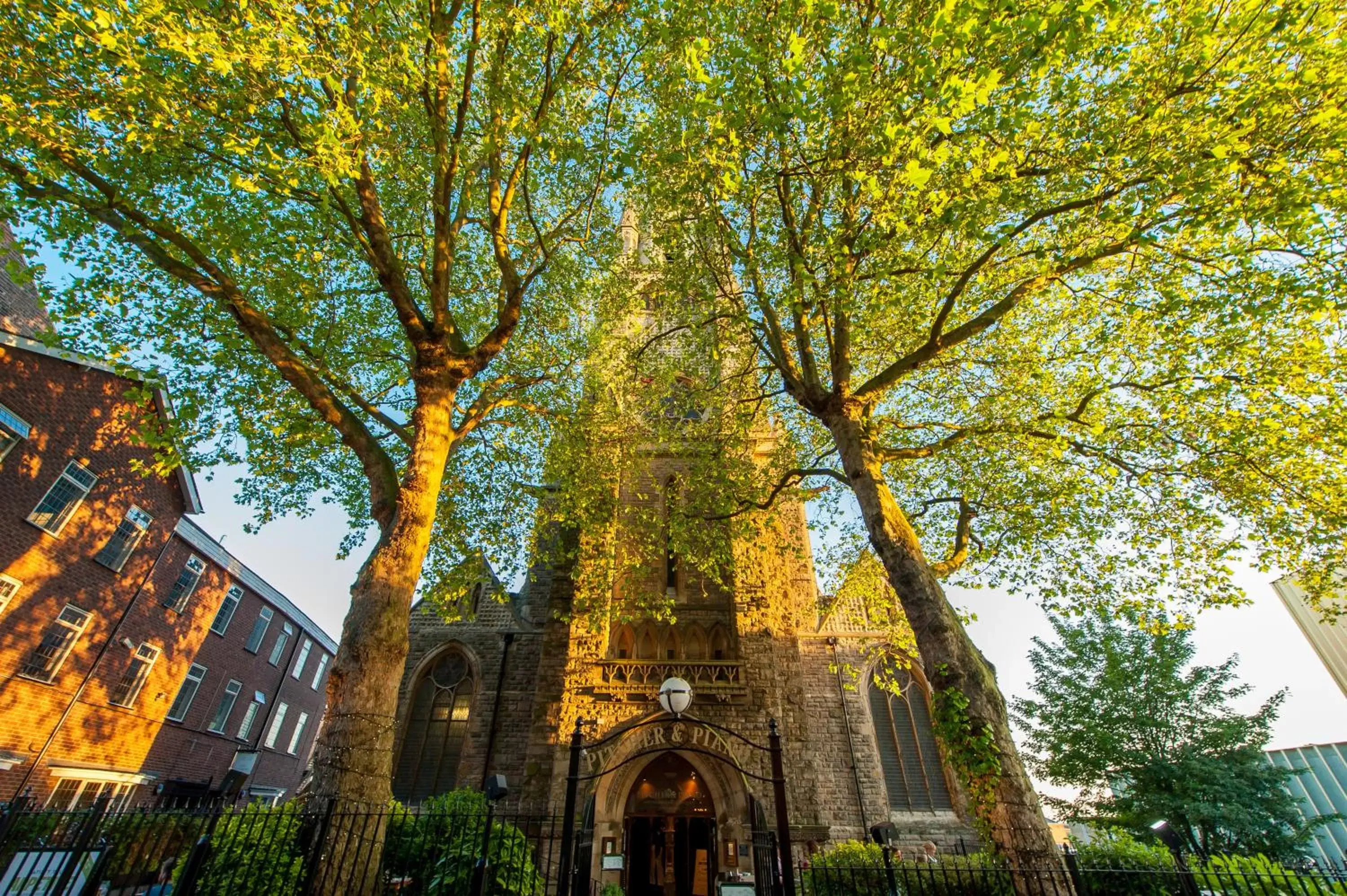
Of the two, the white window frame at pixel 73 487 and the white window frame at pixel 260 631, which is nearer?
the white window frame at pixel 73 487

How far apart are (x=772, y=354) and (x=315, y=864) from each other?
10.4 metres

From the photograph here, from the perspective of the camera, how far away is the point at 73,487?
1370 cm

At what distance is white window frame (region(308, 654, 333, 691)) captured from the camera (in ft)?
90.0

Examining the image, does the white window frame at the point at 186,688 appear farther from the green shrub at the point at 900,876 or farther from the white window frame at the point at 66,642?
the green shrub at the point at 900,876

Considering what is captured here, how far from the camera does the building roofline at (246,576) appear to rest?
1818 centimetres

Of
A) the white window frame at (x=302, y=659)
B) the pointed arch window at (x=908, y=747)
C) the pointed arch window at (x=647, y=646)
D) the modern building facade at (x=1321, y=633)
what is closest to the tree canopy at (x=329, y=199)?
the pointed arch window at (x=647, y=646)

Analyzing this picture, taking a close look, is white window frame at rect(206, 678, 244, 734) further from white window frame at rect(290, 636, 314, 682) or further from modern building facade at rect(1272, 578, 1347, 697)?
modern building facade at rect(1272, 578, 1347, 697)

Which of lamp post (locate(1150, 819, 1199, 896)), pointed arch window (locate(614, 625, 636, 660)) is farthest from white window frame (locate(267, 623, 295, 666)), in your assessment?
lamp post (locate(1150, 819, 1199, 896))

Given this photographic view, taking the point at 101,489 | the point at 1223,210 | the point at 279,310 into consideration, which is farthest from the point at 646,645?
the point at 101,489

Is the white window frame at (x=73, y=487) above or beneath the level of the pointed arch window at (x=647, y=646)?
above

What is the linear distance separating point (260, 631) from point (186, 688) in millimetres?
3933

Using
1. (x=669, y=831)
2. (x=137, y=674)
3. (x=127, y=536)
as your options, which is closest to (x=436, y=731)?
(x=669, y=831)

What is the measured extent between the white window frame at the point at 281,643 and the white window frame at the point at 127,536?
31.5 feet

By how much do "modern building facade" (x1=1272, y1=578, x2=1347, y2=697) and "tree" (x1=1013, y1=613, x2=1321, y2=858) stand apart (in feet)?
34.7
